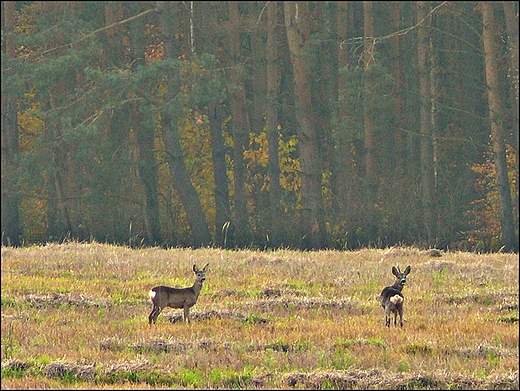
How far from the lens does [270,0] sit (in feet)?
129

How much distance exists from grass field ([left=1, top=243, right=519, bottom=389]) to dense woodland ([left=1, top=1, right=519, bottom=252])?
31.8 feet

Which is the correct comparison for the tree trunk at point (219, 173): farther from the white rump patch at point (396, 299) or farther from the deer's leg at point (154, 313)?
the white rump patch at point (396, 299)

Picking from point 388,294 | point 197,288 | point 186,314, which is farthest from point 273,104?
point 388,294

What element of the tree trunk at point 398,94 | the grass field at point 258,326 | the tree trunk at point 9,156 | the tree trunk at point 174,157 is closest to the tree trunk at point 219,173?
the tree trunk at point 174,157

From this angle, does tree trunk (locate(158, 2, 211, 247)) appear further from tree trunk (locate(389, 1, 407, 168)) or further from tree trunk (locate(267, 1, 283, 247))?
tree trunk (locate(389, 1, 407, 168))

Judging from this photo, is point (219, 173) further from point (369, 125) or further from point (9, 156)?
point (9, 156)

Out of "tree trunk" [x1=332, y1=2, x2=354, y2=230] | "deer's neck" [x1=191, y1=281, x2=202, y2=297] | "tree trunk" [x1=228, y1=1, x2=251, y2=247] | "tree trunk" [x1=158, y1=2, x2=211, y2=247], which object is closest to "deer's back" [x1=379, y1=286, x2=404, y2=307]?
"deer's neck" [x1=191, y1=281, x2=202, y2=297]

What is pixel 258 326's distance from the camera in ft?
45.7

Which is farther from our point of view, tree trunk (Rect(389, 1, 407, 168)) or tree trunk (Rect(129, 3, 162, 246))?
tree trunk (Rect(389, 1, 407, 168))

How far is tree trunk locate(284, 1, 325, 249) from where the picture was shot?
115 ft

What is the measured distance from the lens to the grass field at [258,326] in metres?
10.6

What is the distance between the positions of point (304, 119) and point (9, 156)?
1051 centimetres

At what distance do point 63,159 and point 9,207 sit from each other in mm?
4643

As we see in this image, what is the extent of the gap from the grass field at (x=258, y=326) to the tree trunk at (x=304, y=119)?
12.5 meters
